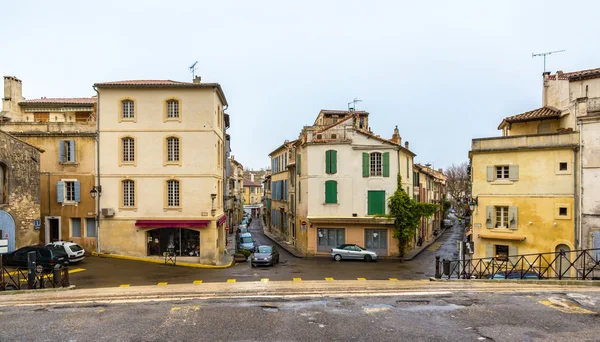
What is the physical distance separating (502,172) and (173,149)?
21457mm

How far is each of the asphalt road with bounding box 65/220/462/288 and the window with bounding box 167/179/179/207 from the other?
426 centimetres

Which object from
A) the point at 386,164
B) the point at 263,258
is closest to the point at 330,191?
the point at 386,164

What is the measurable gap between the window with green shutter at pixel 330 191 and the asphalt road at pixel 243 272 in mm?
4736

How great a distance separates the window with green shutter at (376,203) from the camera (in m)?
33.2

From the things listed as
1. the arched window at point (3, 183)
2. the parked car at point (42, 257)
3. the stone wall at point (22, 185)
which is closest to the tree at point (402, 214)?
the parked car at point (42, 257)

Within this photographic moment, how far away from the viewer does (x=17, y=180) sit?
972 inches

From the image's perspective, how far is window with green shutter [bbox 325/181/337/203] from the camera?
33375 millimetres

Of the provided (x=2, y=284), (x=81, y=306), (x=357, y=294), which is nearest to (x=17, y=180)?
(x=2, y=284)

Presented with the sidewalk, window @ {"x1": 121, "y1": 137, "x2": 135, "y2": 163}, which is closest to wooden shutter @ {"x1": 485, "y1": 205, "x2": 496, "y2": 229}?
the sidewalk

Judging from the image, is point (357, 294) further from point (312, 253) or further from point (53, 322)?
point (312, 253)

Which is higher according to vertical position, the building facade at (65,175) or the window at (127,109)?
the window at (127,109)

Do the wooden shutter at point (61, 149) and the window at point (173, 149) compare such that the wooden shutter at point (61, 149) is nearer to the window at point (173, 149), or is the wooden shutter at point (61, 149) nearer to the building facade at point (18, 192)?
the building facade at point (18, 192)

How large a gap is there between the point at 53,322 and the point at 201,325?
4.27 meters

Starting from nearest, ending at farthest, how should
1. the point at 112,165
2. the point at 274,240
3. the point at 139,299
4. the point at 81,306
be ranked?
1. the point at 81,306
2. the point at 139,299
3. the point at 112,165
4. the point at 274,240
